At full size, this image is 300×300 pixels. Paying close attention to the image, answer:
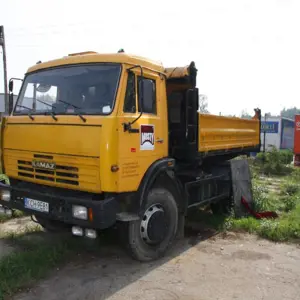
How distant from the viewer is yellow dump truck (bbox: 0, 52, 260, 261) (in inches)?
161

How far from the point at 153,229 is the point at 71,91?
2.14 metres

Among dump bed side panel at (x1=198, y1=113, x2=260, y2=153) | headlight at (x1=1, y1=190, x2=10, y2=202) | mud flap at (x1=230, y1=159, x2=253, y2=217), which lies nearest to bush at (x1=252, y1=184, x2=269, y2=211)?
mud flap at (x1=230, y1=159, x2=253, y2=217)

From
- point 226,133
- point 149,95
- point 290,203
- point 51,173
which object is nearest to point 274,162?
point 290,203

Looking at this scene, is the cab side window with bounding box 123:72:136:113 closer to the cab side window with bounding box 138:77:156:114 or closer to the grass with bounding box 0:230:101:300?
the cab side window with bounding box 138:77:156:114

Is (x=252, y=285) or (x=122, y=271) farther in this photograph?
(x=122, y=271)

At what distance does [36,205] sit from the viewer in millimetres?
4539

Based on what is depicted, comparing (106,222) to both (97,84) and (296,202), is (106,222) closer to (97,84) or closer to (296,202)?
(97,84)

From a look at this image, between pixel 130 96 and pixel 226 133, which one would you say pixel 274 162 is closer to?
pixel 226 133

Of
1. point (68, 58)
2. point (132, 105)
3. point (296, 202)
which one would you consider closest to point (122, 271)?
point (132, 105)

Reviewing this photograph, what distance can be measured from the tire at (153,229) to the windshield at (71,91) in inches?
55.5

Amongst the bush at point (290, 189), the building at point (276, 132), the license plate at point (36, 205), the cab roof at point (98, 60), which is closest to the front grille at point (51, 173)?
the license plate at point (36, 205)

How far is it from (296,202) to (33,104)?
5883mm

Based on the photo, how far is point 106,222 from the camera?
4008 mm

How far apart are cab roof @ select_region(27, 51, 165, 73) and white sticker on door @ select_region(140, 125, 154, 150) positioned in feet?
2.69
